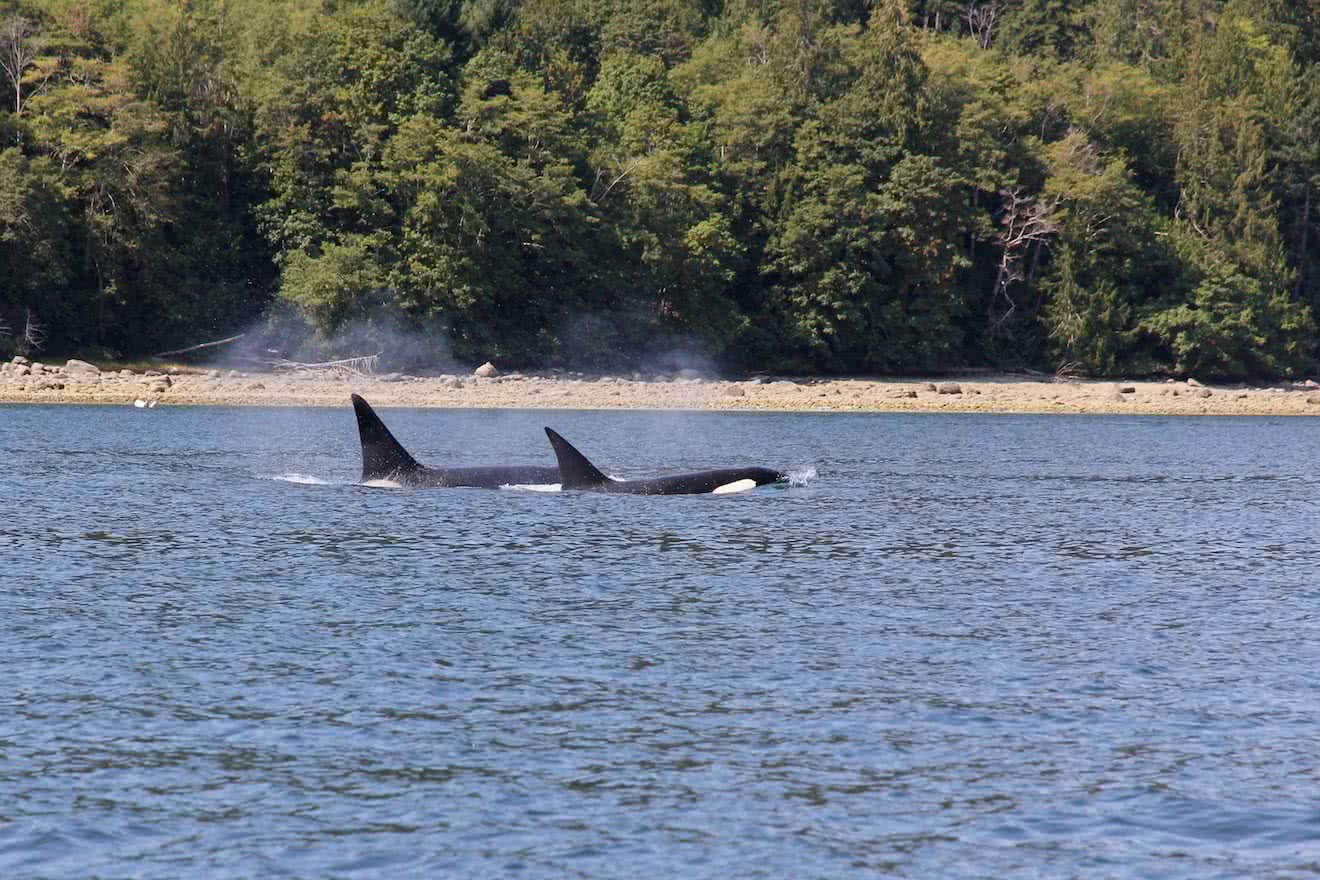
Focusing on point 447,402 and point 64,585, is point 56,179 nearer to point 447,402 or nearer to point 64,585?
point 447,402

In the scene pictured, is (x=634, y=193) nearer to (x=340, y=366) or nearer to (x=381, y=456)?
(x=340, y=366)

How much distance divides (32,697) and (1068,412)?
63794mm

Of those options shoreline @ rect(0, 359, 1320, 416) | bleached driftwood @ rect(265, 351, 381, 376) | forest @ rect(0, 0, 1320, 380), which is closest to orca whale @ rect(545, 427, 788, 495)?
shoreline @ rect(0, 359, 1320, 416)

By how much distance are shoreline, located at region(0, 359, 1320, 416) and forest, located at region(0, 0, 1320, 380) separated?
2.74m

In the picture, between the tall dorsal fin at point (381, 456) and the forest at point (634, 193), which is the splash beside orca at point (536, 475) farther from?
the forest at point (634, 193)

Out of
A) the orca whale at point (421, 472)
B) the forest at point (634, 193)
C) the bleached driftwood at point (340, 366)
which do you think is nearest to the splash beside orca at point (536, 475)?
the orca whale at point (421, 472)

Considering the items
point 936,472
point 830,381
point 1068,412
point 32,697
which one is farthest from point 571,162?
point 32,697

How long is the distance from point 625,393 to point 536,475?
40016mm

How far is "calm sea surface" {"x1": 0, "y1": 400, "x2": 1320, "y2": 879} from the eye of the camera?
10281 mm

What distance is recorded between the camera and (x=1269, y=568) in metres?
22.8

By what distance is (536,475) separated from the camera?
32.5 metres

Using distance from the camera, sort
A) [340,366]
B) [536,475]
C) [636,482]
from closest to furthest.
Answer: [636,482] < [536,475] < [340,366]

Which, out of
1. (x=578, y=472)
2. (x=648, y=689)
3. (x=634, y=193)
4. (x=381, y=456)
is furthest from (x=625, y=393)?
(x=648, y=689)

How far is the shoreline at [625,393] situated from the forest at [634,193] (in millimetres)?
2736
